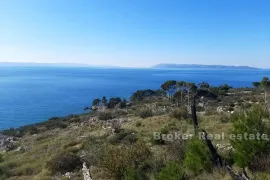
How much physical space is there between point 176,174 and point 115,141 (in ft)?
24.5

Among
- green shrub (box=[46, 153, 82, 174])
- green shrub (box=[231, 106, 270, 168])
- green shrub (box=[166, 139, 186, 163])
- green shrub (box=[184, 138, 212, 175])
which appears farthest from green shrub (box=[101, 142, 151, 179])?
green shrub (box=[231, 106, 270, 168])

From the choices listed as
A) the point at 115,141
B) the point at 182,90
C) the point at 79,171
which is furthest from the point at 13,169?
the point at 182,90

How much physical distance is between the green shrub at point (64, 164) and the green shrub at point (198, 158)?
497 centimetres

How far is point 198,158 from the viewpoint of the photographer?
6.82 metres

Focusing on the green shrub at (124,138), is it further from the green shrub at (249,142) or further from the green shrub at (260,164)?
the green shrub at (260,164)

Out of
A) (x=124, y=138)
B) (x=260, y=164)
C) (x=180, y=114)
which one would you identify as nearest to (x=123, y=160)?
(x=260, y=164)

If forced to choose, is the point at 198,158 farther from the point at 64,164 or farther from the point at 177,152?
the point at 64,164

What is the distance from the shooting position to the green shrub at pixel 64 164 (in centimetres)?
1039

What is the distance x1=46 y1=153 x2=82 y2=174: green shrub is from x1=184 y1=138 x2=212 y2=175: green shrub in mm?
4973

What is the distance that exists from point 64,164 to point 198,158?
561 cm

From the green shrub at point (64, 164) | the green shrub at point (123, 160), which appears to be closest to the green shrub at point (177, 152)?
the green shrub at point (123, 160)

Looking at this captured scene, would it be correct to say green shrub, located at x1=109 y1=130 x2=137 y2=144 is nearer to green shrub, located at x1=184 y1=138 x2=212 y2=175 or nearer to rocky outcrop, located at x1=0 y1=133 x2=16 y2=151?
green shrub, located at x1=184 y1=138 x2=212 y2=175

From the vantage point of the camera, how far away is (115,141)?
13.1 meters

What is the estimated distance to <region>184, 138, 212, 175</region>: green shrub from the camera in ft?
22.3
